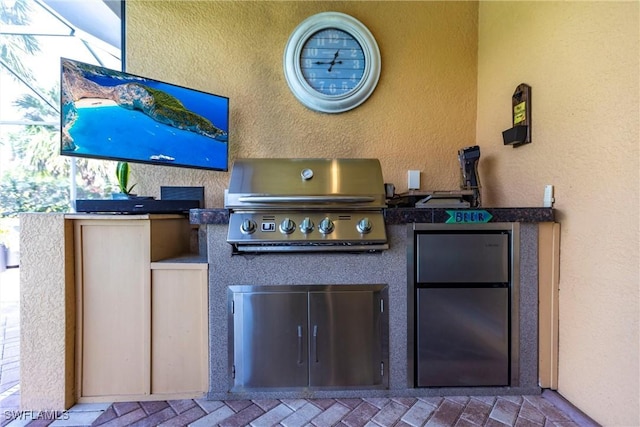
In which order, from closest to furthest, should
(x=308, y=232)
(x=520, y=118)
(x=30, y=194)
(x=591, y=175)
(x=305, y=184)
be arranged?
(x=591, y=175) < (x=308, y=232) < (x=305, y=184) < (x=520, y=118) < (x=30, y=194)

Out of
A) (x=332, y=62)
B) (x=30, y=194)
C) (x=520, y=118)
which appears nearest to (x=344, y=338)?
(x=520, y=118)

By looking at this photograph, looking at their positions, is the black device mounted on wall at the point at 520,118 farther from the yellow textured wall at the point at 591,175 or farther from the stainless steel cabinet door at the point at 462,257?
the stainless steel cabinet door at the point at 462,257

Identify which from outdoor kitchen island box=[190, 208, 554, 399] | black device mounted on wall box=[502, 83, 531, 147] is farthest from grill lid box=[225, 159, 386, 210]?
black device mounted on wall box=[502, 83, 531, 147]

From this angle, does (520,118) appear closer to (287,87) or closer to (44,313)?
(287,87)

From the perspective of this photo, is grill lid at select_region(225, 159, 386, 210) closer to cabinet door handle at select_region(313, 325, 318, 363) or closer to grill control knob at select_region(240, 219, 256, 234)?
grill control knob at select_region(240, 219, 256, 234)

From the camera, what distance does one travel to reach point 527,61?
1.49 m

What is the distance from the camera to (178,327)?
1.30 meters

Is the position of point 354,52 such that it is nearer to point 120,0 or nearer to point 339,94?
point 339,94

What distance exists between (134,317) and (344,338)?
1096 mm

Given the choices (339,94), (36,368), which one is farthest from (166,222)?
(339,94)

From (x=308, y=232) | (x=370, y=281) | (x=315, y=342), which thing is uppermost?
(x=308, y=232)

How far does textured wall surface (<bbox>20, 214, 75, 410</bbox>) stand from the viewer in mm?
1218

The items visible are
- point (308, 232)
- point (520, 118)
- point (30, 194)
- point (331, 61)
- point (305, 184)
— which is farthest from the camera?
point (30, 194)

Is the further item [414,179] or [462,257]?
[414,179]
